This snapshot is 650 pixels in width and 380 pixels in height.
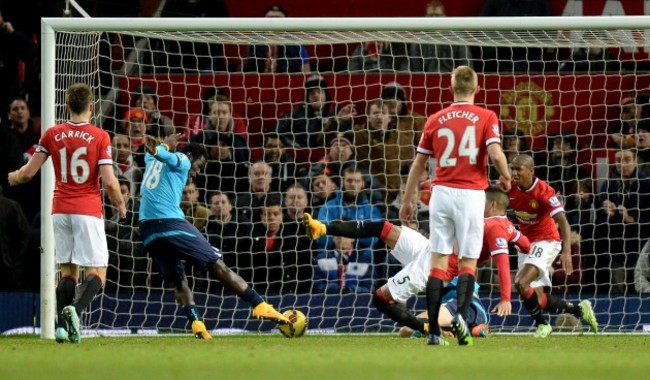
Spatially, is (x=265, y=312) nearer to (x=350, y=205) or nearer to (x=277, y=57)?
(x=350, y=205)

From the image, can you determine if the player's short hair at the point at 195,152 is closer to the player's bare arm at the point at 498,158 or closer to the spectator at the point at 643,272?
the player's bare arm at the point at 498,158

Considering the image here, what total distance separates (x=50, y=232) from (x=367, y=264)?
350cm

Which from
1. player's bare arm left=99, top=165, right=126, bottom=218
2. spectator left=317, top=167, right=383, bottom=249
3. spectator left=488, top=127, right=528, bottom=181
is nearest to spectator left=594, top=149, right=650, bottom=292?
spectator left=488, top=127, right=528, bottom=181

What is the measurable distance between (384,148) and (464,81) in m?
4.43

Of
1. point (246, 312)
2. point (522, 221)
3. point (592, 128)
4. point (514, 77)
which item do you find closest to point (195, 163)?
point (246, 312)

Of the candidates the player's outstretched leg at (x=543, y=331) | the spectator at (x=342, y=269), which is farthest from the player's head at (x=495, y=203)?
the spectator at (x=342, y=269)

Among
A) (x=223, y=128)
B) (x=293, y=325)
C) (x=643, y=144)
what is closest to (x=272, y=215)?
(x=223, y=128)

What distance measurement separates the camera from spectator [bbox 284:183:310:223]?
1370cm

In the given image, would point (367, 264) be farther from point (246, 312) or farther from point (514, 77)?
point (514, 77)

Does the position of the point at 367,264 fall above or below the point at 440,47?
below

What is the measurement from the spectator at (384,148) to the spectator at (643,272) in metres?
2.55

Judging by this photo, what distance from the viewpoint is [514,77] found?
14125mm

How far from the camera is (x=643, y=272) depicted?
1351 cm

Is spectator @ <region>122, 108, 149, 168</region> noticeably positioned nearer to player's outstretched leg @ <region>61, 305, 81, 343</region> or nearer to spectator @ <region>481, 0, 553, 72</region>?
player's outstretched leg @ <region>61, 305, 81, 343</region>
